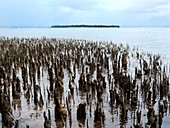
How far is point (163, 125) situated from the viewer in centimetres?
831

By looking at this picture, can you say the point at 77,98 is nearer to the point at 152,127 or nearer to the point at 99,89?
the point at 99,89

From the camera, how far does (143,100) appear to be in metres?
10.1

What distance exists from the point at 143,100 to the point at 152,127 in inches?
110

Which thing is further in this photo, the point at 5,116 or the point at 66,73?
the point at 66,73

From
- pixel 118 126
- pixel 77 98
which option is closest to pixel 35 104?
pixel 77 98

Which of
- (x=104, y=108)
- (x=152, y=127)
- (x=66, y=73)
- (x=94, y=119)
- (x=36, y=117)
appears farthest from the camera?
(x=66, y=73)

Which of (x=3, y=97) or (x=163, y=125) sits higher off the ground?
(x=3, y=97)

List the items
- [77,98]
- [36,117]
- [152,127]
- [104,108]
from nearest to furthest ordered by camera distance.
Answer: [152,127] < [36,117] < [104,108] < [77,98]

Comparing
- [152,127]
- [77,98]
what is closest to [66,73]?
[77,98]

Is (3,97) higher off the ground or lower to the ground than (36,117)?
higher

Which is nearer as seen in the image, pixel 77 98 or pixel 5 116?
pixel 5 116

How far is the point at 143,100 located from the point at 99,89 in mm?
1492

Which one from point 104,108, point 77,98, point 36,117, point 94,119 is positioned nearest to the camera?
point 94,119

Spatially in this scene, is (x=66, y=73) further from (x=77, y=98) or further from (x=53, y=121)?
(x=53, y=121)
